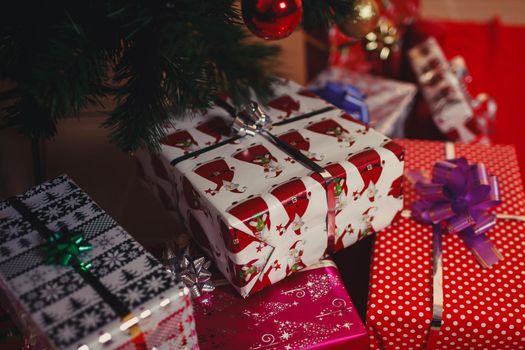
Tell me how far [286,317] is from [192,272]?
0.17 metres

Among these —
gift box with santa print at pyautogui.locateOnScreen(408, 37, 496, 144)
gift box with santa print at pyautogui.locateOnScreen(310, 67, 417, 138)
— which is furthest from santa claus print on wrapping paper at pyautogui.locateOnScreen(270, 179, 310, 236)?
gift box with santa print at pyautogui.locateOnScreen(408, 37, 496, 144)

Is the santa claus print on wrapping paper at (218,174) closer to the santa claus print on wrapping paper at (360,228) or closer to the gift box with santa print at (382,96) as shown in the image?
the santa claus print on wrapping paper at (360,228)

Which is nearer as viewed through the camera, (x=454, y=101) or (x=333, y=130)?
(x=333, y=130)

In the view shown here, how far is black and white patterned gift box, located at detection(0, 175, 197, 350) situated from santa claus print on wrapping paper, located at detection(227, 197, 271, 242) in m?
0.14

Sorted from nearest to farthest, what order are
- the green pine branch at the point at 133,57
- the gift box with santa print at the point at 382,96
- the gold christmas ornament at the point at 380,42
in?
the green pine branch at the point at 133,57 < the gold christmas ornament at the point at 380,42 < the gift box with santa print at the point at 382,96

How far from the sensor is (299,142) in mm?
903

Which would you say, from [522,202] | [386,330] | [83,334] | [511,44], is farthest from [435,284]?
[511,44]

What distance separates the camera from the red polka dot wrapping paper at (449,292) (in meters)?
0.83

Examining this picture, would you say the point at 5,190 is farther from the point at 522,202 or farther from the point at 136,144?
the point at 522,202

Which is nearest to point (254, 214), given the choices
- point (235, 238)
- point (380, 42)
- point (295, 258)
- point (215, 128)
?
point (235, 238)

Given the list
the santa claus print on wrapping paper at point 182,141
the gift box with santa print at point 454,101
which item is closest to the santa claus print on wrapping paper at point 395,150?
the santa claus print on wrapping paper at point 182,141

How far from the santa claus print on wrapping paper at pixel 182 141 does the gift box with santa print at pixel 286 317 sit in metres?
0.24

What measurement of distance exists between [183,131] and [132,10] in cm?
36

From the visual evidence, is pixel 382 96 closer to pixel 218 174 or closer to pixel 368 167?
pixel 368 167
